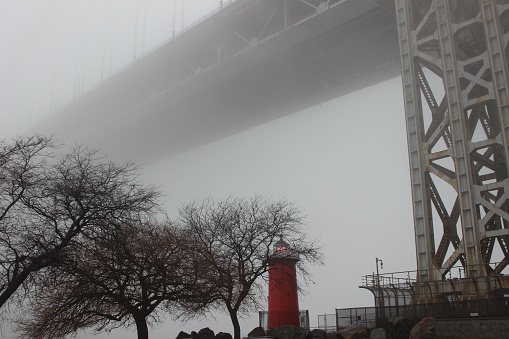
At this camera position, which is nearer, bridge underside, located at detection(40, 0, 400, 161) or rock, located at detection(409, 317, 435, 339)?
rock, located at detection(409, 317, 435, 339)

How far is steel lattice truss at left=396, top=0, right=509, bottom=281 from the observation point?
21703 mm

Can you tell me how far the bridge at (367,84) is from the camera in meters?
22.0

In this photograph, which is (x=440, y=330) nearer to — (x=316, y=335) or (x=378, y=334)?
(x=378, y=334)

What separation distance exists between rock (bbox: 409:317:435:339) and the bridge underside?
2208 cm

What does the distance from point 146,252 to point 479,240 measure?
1329 centimetres

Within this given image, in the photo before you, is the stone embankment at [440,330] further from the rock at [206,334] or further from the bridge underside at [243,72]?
the bridge underside at [243,72]

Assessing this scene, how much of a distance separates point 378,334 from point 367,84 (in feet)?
106

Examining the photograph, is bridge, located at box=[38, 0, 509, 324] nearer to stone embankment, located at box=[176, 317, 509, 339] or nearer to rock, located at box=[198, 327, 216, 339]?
stone embankment, located at box=[176, 317, 509, 339]

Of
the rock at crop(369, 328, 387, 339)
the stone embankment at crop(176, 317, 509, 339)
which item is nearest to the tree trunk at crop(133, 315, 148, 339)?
the stone embankment at crop(176, 317, 509, 339)

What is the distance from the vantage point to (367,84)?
156 feet

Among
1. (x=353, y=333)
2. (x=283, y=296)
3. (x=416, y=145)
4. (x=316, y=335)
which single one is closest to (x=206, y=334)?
(x=316, y=335)

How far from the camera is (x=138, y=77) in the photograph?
2324 inches

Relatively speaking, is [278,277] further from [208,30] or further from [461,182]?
[208,30]

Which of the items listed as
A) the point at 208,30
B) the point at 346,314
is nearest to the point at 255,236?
the point at 346,314
